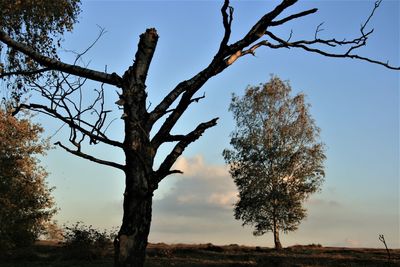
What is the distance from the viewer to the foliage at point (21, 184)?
116 ft

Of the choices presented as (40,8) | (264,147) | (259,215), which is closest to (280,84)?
(264,147)

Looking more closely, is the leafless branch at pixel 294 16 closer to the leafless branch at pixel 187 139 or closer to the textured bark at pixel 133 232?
the leafless branch at pixel 187 139

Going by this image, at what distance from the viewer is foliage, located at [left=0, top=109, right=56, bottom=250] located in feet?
116

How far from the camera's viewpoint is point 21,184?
3709 cm

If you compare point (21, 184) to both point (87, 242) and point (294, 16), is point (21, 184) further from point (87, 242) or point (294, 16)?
point (294, 16)

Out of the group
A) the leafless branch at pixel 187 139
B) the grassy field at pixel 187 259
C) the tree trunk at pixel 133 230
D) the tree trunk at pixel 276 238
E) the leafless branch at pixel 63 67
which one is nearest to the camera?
the tree trunk at pixel 133 230

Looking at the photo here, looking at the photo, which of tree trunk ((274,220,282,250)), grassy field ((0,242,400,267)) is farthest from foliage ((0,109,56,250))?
tree trunk ((274,220,282,250))

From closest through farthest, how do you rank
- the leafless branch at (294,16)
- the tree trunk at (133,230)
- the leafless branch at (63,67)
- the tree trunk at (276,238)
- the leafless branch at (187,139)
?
the tree trunk at (133,230) → the leafless branch at (187,139) → the leafless branch at (294,16) → the leafless branch at (63,67) → the tree trunk at (276,238)

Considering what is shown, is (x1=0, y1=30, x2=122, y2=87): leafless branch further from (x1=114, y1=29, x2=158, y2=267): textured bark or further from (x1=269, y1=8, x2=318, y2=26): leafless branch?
(x1=269, y1=8, x2=318, y2=26): leafless branch

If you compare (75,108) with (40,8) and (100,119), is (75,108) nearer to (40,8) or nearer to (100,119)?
(100,119)

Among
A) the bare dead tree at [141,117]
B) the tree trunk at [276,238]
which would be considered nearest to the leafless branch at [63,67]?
the bare dead tree at [141,117]

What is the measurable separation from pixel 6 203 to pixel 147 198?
103ft

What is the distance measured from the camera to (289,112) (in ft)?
159

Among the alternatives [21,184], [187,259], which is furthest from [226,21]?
[21,184]
